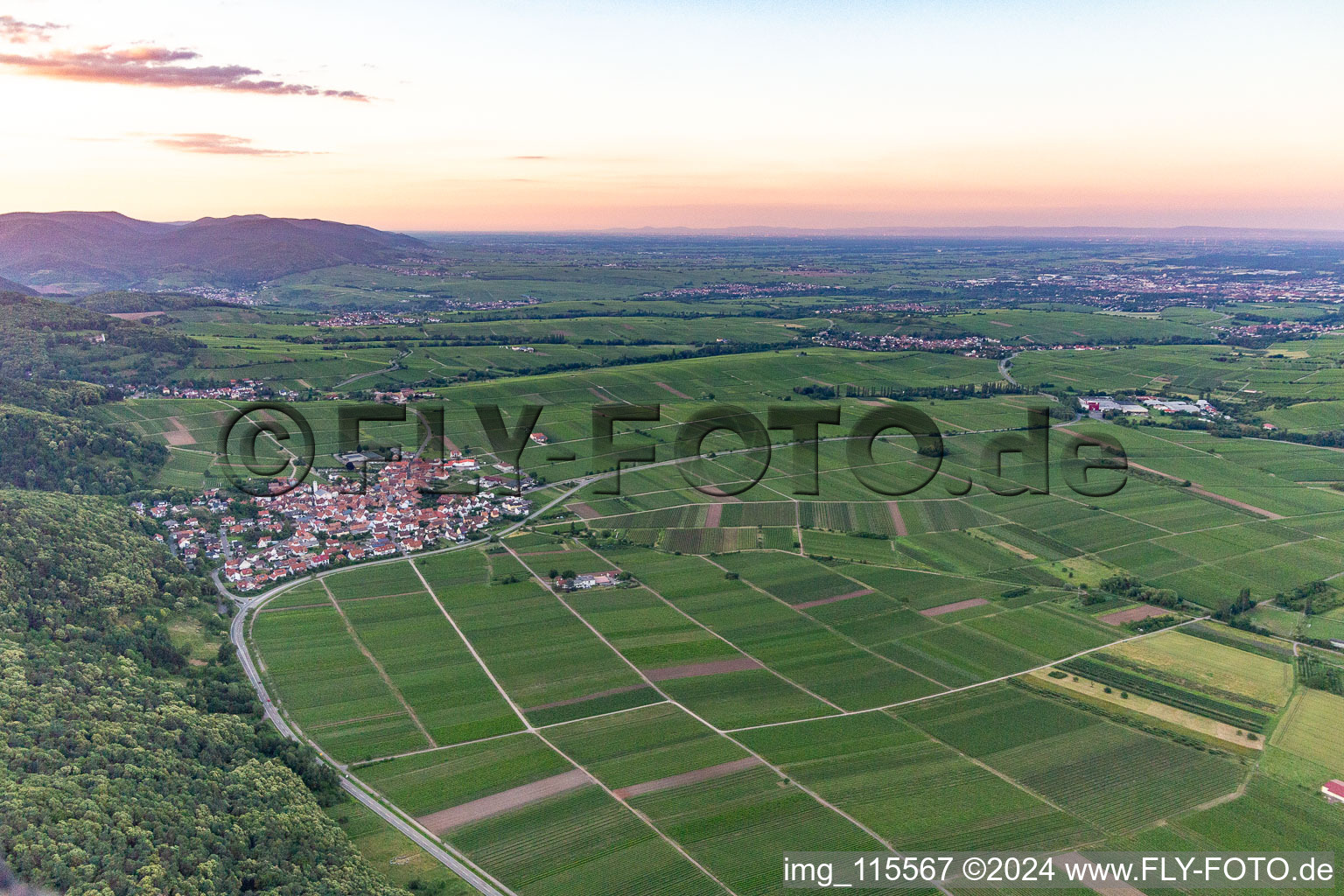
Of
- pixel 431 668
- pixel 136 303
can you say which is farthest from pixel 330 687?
pixel 136 303

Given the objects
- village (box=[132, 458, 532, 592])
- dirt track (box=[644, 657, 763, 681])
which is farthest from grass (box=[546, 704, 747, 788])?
village (box=[132, 458, 532, 592])

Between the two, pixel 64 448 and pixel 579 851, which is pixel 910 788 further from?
pixel 64 448

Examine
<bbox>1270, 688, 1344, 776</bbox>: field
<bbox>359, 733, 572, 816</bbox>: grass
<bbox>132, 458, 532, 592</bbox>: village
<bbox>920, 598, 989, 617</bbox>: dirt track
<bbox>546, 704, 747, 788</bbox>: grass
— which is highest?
<bbox>132, 458, 532, 592</bbox>: village

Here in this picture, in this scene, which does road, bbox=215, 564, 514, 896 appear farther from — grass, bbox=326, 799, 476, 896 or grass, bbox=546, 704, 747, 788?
grass, bbox=546, 704, 747, 788

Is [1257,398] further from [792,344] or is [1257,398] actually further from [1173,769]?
[1173,769]

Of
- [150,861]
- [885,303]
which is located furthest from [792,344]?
[150,861]

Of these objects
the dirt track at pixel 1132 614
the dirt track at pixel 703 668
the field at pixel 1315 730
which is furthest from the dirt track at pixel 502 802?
the dirt track at pixel 1132 614

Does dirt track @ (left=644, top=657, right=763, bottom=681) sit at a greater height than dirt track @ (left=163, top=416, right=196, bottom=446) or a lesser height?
lesser
